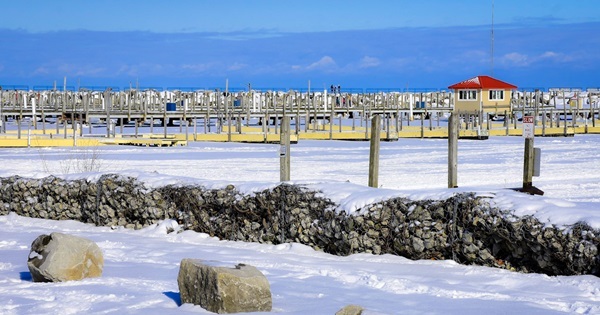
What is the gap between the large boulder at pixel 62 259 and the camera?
988cm

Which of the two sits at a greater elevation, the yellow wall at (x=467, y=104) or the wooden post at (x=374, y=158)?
the yellow wall at (x=467, y=104)

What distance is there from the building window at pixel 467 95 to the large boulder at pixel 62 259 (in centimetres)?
6259

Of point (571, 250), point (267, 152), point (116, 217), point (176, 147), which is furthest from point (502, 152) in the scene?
point (571, 250)

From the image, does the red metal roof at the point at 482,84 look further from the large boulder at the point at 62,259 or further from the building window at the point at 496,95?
the large boulder at the point at 62,259

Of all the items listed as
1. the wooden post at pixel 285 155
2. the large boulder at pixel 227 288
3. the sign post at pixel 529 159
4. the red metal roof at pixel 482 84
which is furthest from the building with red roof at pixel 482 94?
the large boulder at pixel 227 288

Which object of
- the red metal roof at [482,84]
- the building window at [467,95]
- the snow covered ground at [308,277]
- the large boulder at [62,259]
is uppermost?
the red metal roof at [482,84]

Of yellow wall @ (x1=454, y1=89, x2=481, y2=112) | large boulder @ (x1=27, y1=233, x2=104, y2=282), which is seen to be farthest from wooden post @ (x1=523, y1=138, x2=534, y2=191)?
yellow wall @ (x1=454, y1=89, x2=481, y2=112)

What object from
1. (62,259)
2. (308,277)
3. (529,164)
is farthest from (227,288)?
(529,164)

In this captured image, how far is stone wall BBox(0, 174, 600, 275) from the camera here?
10141mm

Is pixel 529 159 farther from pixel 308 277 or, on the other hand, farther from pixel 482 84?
pixel 482 84

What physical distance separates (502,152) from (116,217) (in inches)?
1094

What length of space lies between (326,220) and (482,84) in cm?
6077

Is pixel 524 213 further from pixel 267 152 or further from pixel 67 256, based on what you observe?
pixel 267 152

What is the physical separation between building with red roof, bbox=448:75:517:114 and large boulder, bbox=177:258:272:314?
62043 millimetres
